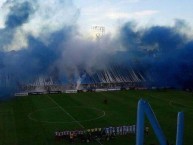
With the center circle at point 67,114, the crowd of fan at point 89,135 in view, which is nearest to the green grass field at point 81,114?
the center circle at point 67,114

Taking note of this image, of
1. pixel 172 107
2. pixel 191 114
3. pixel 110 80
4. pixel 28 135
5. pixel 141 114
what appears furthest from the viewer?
pixel 110 80

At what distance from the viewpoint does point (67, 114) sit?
43125mm

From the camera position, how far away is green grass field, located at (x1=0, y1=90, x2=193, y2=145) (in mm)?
33184

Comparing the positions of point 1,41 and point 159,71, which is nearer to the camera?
→ point 1,41

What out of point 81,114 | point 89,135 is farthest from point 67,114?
point 89,135

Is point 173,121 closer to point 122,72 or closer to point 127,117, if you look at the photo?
point 127,117

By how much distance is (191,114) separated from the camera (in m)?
42.5

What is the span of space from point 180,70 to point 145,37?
8893 millimetres

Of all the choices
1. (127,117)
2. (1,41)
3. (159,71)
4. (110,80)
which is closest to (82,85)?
(110,80)

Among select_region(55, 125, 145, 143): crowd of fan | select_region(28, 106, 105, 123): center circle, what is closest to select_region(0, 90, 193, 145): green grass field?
select_region(28, 106, 105, 123): center circle

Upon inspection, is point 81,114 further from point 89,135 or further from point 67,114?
point 89,135

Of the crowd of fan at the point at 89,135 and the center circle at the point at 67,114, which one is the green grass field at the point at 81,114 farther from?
the crowd of fan at the point at 89,135

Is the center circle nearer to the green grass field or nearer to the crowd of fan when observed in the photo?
the green grass field

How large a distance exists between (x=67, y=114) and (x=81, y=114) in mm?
1679
